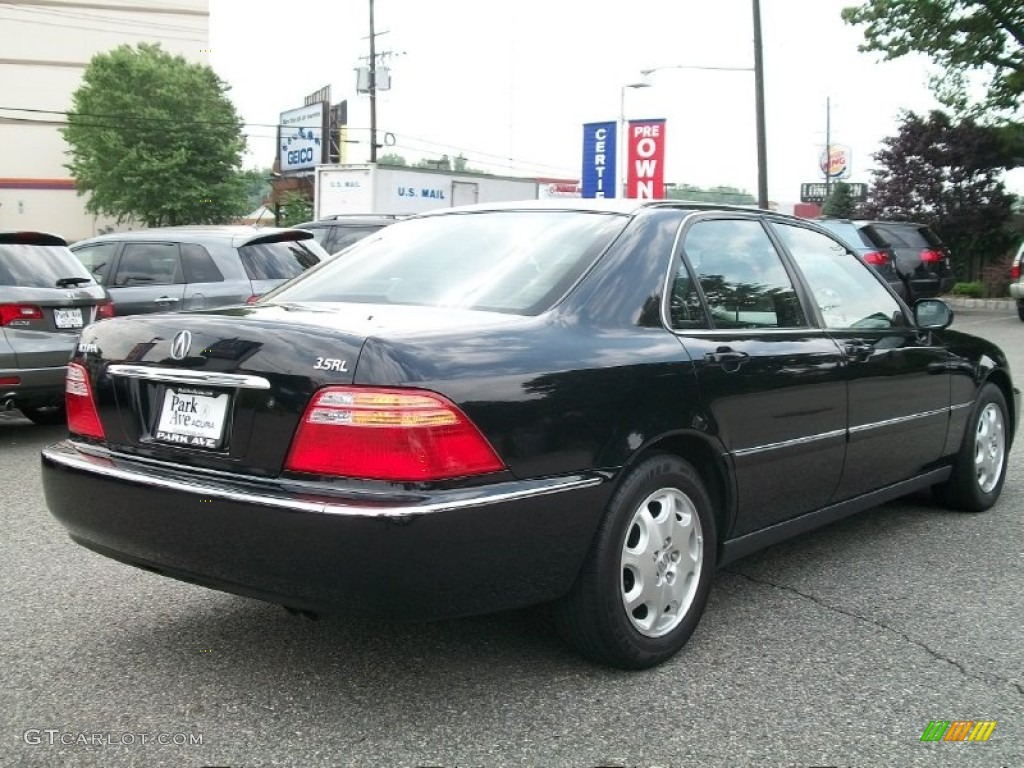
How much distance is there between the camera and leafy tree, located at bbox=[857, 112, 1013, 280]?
83.0 feet

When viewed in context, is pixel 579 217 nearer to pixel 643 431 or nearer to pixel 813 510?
pixel 643 431

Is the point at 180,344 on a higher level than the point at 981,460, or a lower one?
higher

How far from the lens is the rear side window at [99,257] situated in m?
9.68

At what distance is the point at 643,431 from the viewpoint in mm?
3338

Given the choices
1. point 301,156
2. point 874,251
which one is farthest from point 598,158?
point 301,156

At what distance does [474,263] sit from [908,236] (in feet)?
49.9

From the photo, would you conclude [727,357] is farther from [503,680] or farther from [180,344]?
[180,344]

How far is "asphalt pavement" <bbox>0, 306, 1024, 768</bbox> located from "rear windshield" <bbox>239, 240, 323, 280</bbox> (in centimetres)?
527

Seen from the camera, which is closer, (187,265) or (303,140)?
(187,265)

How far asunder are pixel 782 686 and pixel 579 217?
1.79 m

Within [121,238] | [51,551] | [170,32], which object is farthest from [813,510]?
[170,32]

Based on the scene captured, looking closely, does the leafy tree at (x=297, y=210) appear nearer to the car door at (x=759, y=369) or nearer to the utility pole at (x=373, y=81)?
the utility pole at (x=373, y=81)

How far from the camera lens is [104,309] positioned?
27.7 feet

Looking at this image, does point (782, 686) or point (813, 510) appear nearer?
point (782, 686)
